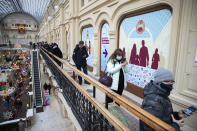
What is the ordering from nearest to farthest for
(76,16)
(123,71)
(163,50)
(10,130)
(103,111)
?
(103,111), (123,71), (163,50), (76,16), (10,130)

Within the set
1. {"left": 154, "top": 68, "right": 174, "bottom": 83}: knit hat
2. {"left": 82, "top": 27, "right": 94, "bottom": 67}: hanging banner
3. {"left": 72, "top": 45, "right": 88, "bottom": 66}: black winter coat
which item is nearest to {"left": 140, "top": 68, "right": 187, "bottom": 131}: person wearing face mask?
{"left": 154, "top": 68, "right": 174, "bottom": 83}: knit hat

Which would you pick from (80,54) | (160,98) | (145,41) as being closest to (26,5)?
(80,54)

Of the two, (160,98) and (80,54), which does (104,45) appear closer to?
(80,54)

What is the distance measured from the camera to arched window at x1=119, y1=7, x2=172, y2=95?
3318 millimetres

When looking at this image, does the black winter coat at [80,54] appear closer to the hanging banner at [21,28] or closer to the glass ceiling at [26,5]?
the glass ceiling at [26,5]

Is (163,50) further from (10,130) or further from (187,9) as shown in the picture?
(10,130)

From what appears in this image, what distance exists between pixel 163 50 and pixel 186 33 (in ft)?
2.57

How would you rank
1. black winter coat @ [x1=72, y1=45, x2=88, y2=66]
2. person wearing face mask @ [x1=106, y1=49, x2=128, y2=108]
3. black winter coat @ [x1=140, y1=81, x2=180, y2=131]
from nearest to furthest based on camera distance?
black winter coat @ [x1=140, y1=81, x2=180, y2=131] → person wearing face mask @ [x1=106, y1=49, x2=128, y2=108] → black winter coat @ [x1=72, y1=45, x2=88, y2=66]

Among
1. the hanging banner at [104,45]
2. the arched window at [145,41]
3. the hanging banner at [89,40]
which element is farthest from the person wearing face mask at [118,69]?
the hanging banner at [89,40]

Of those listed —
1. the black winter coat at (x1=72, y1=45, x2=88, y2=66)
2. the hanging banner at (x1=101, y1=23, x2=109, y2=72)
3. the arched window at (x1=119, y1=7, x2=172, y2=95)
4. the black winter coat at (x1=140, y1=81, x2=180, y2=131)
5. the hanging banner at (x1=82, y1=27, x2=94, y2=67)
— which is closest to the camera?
the black winter coat at (x1=140, y1=81, x2=180, y2=131)

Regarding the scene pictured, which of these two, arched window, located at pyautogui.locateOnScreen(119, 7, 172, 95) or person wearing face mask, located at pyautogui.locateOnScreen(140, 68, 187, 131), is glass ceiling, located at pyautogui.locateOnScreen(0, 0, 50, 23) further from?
Answer: person wearing face mask, located at pyautogui.locateOnScreen(140, 68, 187, 131)

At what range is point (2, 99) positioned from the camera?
17.3m

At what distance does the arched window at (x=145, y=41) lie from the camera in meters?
3.32

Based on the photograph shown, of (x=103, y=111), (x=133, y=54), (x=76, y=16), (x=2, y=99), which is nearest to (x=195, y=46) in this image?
(x=133, y=54)
